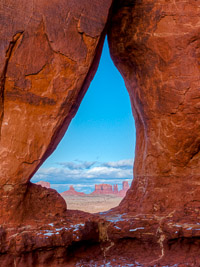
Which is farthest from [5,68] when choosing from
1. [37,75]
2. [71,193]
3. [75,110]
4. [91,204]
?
[71,193]

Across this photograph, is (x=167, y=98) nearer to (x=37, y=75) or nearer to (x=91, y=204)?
(x=37, y=75)

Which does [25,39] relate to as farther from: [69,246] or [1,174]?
[69,246]

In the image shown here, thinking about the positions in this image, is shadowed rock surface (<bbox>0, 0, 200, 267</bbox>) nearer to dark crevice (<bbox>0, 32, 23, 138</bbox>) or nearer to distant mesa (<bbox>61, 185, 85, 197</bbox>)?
dark crevice (<bbox>0, 32, 23, 138</bbox>)

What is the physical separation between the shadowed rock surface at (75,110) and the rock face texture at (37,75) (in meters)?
0.01

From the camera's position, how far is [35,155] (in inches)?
170

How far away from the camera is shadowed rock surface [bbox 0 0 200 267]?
4.15m

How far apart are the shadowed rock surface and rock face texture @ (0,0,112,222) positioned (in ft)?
0.05

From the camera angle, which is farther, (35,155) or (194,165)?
(194,165)

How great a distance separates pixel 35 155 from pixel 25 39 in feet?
5.40

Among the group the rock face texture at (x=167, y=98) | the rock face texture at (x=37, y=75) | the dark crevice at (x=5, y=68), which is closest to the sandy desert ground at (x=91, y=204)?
the rock face texture at (x=167, y=98)

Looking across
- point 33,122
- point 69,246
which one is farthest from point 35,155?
point 69,246

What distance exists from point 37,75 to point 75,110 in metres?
0.86

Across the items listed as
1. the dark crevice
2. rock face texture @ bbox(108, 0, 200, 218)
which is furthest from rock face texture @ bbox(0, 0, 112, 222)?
rock face texture @ bbox(108, 0, 200, 218)

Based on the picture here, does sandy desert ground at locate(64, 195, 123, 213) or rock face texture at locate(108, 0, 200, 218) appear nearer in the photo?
rock face texture at locate(108, 0, 200, 218)
